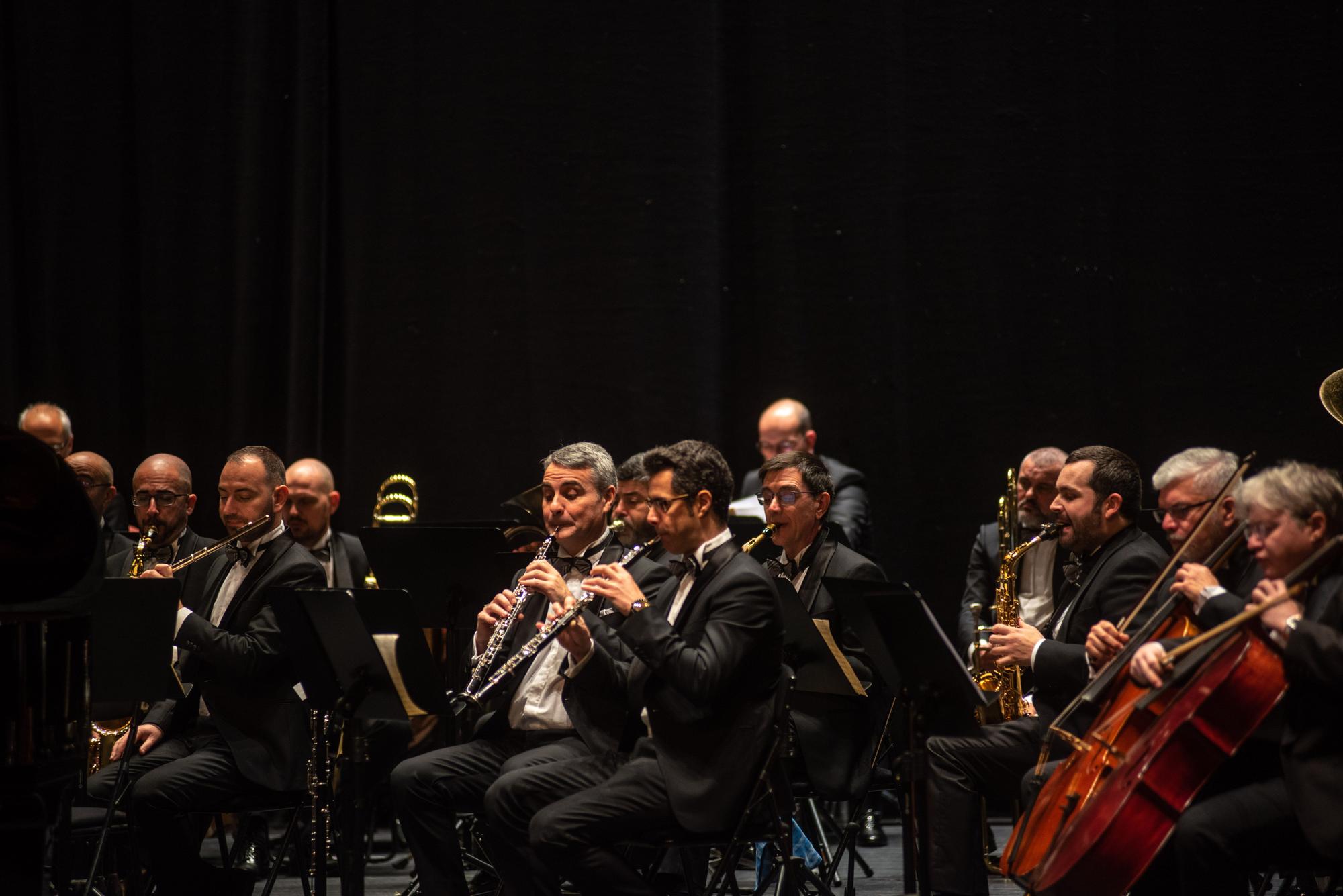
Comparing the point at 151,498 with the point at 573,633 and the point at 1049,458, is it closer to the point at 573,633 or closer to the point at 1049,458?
the point at 573,633

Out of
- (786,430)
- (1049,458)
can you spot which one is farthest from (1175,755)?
(786,430)

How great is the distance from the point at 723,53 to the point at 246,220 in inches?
101

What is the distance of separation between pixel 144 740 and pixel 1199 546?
133 inches

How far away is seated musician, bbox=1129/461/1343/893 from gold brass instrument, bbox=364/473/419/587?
386 centimetres

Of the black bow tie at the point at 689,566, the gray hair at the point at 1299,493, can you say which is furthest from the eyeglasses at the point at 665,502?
the gray hair at the point at 1299,493

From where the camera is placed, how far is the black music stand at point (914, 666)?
3.83 metres

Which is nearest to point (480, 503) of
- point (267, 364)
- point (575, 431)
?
point (575, 431)

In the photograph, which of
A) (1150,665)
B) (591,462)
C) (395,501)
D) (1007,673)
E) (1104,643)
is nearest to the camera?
(1150,665)

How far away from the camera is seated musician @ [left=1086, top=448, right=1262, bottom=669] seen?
3723mm

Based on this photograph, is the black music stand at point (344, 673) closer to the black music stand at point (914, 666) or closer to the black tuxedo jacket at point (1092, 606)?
the black music stand at point (914, 666)

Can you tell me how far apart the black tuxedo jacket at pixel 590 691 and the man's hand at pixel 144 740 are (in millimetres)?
1081

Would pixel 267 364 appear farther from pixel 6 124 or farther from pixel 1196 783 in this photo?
pixel 1196 783

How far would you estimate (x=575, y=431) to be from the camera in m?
7.48

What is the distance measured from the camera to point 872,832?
6738 millimetres
